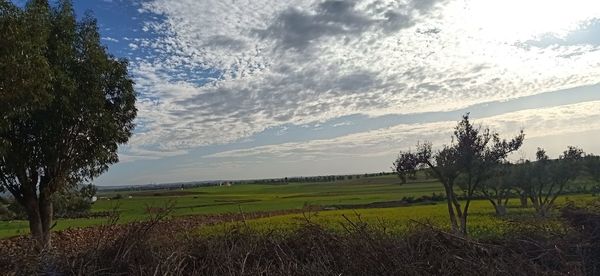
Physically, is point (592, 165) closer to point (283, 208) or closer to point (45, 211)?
point (283, 208)

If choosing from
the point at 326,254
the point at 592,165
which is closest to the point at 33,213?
the point at 326,254

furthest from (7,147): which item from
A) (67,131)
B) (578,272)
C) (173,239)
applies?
(578,272)

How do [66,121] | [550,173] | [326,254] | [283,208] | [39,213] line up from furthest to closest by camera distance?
[283,208], [550,173], [39,213], [66,121], [326,254]

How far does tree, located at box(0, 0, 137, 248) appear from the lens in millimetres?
20289

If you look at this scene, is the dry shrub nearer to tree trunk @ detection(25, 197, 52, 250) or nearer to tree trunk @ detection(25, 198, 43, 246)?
tree trunk @ detection(25, 197, 52, 250)

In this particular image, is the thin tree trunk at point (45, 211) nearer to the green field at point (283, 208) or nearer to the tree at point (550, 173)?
the green field at point (283, 208)

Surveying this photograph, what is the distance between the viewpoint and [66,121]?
2109cm

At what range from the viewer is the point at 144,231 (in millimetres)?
6652

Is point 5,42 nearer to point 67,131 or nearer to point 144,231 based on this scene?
point 67,131

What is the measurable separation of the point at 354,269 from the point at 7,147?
1747 cm

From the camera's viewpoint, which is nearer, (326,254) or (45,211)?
(326,254)

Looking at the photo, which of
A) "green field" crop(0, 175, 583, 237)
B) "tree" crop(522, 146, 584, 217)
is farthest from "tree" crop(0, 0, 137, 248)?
"tree" crop(522, 146, 584, 217)

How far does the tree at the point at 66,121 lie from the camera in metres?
20.3

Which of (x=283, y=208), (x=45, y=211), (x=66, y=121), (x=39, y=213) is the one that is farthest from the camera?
(x=283, y=208)
